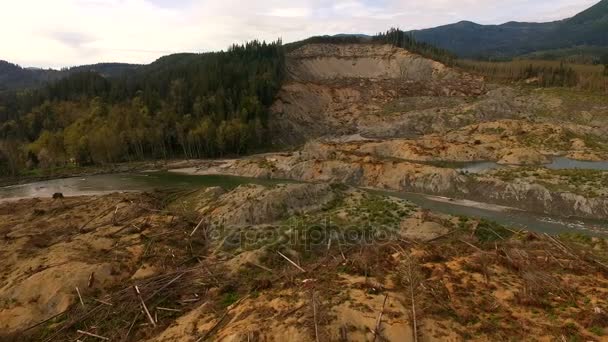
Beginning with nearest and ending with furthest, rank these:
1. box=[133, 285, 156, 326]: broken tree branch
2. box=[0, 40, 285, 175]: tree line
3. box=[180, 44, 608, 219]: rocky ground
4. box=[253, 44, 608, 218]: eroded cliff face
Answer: box=[133, 285, 156, 326]: broken tree branch → box=[180, 44, 608, 219]: rocky ground → box=[253, 44, 608, 218]: eroded cliff face → box=[0, 40, 285, 175]: tree line

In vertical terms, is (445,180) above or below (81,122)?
below

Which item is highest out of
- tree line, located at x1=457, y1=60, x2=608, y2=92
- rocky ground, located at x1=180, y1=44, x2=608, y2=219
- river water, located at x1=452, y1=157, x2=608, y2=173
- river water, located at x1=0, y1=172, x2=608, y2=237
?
tree line, located at x1=457, y1=60, x2=608, y2=92

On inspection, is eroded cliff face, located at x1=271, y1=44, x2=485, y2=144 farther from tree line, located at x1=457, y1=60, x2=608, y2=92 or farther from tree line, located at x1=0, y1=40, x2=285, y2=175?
tree line, located at x1=457, y1=60, x2=608, y2=92

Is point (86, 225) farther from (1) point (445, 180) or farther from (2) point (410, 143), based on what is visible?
(2) point (410, 143)

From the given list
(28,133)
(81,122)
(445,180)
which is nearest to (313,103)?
(81,122)

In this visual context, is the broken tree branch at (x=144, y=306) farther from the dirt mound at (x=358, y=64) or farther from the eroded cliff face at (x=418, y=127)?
the dirt mound at (x=358, y=64)

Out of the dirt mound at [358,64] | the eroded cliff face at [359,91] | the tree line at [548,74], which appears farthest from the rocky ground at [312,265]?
the dirt mound at [358,64]

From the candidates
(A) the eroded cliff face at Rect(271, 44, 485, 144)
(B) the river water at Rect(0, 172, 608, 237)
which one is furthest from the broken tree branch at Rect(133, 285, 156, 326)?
(A) the eroded cliff face at Rect(271, 44, 485, 144)
